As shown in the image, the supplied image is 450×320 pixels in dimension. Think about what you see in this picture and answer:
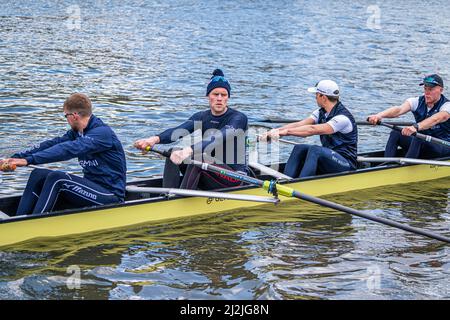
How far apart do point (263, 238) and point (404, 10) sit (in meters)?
46.1

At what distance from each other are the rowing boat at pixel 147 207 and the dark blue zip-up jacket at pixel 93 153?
0.39 meters

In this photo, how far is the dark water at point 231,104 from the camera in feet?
33.9

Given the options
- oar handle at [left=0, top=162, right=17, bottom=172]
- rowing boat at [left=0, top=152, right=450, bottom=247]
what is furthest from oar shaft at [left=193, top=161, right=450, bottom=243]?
oar handle at [left=0, top=162, right=17, bottom=172]

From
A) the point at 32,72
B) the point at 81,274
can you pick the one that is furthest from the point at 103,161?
the point at 32,72

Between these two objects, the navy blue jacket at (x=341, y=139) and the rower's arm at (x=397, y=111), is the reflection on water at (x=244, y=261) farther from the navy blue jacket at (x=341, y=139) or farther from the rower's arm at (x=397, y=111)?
the rower's arm at (x=397, y=111)

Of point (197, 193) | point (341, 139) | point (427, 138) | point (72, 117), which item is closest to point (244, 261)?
point (197, 193)

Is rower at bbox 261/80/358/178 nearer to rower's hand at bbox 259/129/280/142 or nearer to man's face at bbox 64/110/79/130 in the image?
rower's hand at bbox 259/129/280/142

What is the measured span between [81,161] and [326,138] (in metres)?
4.71

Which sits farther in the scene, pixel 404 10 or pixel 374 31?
pixel 404 10

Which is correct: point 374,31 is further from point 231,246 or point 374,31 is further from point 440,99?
point 231,246

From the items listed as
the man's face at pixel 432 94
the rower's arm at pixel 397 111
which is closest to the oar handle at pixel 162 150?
the rower's arm at pixel 397 111

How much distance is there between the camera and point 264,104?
24.8 metres
